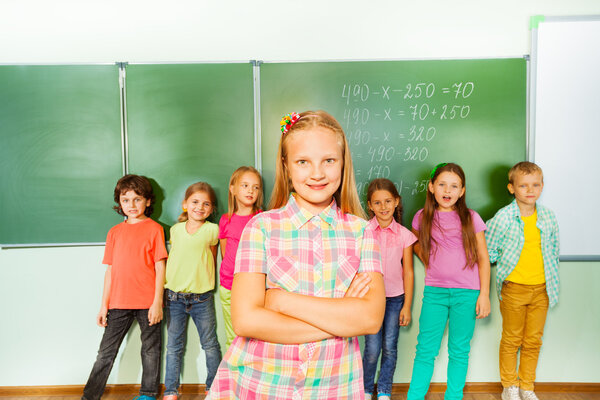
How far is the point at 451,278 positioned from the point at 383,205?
587 millimetres

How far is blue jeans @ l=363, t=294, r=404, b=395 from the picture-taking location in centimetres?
232

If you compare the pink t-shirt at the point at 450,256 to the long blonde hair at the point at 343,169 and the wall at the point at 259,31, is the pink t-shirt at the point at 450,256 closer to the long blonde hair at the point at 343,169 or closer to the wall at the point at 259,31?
the wall at the point at 259,31

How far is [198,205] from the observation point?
91.3 inches

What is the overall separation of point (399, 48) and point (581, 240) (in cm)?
173

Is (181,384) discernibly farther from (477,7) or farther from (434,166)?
(477,7)

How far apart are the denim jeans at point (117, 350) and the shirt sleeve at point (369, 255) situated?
1735mm

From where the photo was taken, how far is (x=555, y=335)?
2537 mm

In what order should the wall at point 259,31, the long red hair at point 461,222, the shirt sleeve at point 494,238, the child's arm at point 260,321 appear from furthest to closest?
the wall at point 259,31
the shirt sleeve at point 494,238
the long red hair at point 461,222
the child's arm at point 260,321

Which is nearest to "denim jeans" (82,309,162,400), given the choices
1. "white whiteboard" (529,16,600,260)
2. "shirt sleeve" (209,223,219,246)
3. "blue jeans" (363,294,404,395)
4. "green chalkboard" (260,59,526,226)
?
"shirt sleeve" (209,223,219,246)

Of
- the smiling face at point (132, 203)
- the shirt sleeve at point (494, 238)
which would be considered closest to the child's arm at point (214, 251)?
the smiling face at point (132, 203)

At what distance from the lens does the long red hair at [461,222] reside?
2225 mm

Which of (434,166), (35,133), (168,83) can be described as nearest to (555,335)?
(434,166)

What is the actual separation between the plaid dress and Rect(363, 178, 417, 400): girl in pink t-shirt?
1.18m

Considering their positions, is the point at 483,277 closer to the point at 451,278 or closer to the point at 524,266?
the point at 451,278
